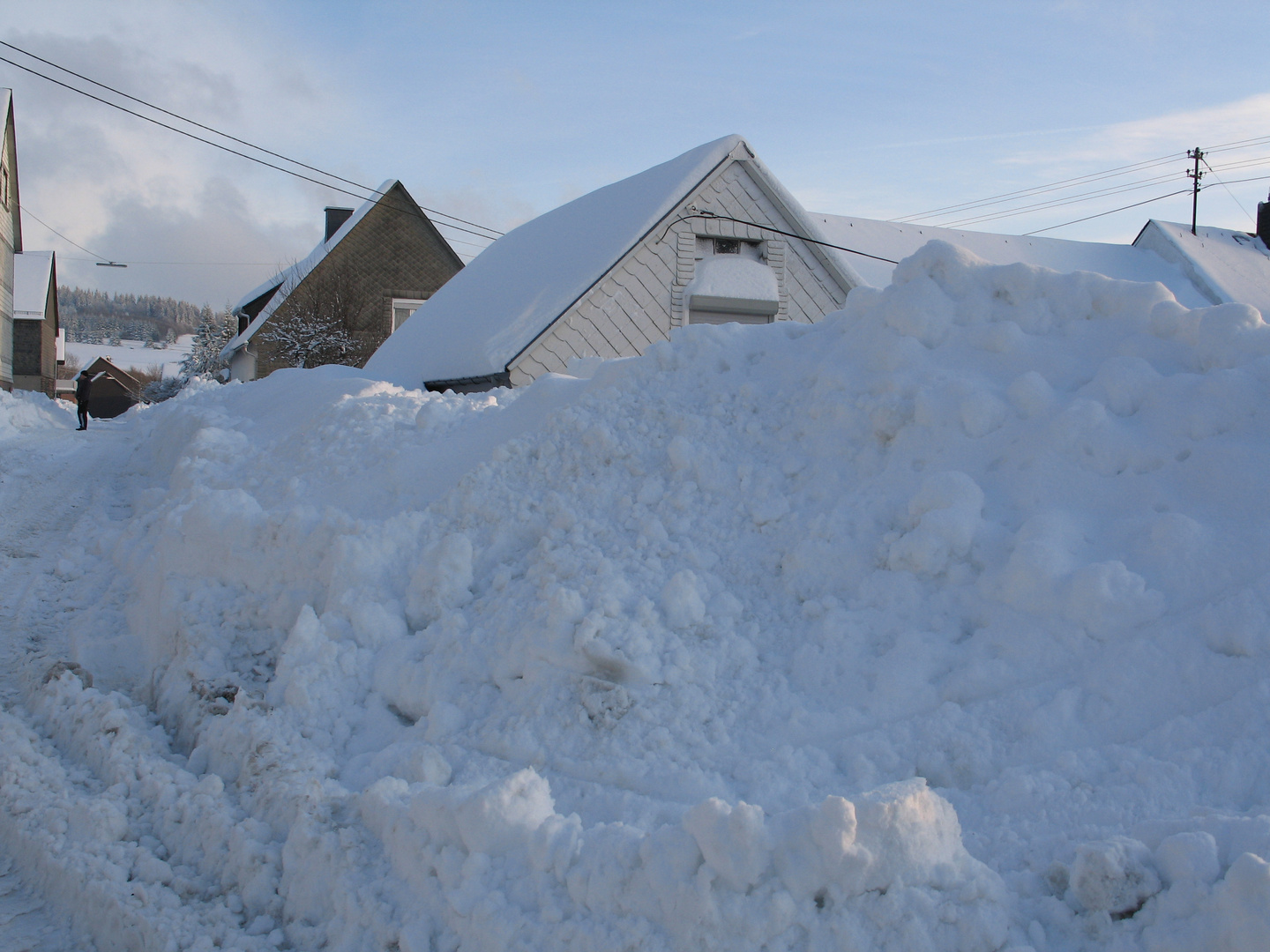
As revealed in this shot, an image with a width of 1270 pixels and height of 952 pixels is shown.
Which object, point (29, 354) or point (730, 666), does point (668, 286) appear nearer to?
point (730, 666)

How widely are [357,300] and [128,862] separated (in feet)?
82.6

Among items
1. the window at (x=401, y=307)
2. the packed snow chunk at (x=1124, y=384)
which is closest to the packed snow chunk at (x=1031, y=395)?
the packed snow chunk at (x=1124, y=384)

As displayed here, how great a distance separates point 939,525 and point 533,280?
1200cm

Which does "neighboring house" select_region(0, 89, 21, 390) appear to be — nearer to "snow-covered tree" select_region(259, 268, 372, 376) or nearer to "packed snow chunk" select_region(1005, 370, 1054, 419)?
"snow-covered tree" select_region(259, 268, 372, 376)

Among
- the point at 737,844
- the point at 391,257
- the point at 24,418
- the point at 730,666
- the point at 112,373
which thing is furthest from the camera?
the point at 112,373

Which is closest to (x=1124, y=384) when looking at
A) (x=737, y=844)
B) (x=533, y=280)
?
(x=737, y=844)

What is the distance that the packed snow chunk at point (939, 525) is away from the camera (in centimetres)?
391

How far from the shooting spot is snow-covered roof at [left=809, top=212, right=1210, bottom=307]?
23.3m

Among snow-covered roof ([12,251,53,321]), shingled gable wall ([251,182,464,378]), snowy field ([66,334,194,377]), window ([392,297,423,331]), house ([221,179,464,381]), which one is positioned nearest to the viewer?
house ([221,179,464,381])

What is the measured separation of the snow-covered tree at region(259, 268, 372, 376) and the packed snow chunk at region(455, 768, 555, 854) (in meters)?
23.0

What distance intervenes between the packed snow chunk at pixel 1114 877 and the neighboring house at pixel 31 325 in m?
41.7

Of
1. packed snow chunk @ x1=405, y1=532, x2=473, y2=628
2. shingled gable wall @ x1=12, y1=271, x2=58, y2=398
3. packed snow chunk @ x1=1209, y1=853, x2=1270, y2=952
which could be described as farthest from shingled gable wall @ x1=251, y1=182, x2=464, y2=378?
packed snow chunk @ x1=1209, y1=853, x2=1270, y2=952

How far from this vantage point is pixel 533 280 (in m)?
14.9

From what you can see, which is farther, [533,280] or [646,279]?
[533,280]
